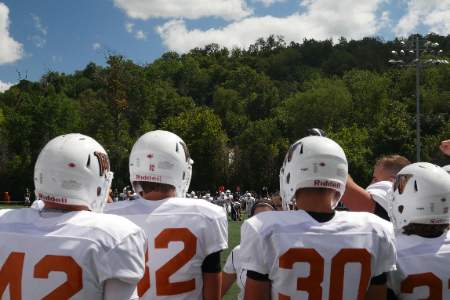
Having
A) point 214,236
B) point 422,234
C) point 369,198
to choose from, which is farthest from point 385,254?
point 369,198

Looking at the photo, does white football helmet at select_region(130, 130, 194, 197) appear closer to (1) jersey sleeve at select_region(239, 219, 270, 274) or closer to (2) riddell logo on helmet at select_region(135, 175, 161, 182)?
(2) riddell logo on helmet at select_region(135, 175, 161, 182)

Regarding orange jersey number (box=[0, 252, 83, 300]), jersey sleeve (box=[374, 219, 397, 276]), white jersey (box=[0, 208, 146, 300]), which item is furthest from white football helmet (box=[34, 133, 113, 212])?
jersey sleeve (box=[374, 219, 397, 276])

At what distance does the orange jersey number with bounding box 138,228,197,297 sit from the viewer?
2.92 metres

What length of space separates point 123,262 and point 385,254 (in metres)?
1.18

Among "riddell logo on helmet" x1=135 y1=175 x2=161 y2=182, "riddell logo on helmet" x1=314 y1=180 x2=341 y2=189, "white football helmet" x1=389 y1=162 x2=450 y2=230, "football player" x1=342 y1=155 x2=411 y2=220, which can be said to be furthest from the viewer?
"football player" x1=342 y1=155 x2=411 y2=220

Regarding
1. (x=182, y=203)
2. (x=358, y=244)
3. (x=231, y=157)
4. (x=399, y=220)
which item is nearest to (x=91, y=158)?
(x=182, y=203)

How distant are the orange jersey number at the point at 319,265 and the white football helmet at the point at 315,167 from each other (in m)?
0.31

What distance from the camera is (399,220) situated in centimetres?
284

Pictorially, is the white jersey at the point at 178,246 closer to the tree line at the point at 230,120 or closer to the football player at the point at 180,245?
the football player at the point at 180,245

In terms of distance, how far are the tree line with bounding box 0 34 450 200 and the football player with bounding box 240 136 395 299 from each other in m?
40.7

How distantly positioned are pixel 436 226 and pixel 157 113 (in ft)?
197

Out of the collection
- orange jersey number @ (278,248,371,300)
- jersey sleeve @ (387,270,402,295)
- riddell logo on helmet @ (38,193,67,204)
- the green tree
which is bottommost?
the green tree

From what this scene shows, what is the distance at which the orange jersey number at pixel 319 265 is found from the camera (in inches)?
96.6

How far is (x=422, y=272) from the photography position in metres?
2.64
